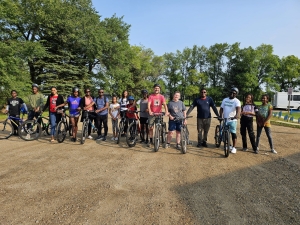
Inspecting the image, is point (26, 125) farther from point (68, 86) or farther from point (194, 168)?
point (68, 86)

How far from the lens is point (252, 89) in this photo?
44.7 metres

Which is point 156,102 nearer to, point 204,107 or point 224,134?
point 204,107

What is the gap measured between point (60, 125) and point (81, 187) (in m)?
3.77

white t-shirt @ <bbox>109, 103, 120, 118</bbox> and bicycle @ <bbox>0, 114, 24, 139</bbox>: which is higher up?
white t-shirt @ <bbox>109, 103, 120, 118</bbox>

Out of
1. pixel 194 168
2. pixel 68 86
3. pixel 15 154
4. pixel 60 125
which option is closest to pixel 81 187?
pixel 194 168

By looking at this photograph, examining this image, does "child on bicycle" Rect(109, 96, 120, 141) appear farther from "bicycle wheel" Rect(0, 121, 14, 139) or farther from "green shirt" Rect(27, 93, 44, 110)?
"bicycle wheel" Rect(0, 121, 14, 139)

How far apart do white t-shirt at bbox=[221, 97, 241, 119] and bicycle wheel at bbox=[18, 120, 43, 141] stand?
6.45 metres

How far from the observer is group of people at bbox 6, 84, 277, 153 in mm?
6000

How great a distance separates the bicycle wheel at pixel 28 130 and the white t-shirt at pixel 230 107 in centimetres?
645

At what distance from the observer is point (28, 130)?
7348 millimetres

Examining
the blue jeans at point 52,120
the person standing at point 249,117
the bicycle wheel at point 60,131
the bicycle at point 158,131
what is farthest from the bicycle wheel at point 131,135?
the person standing at point 249,117

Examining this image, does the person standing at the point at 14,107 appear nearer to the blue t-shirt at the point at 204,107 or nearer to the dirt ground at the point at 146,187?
the dirt ground at the point at 146,187

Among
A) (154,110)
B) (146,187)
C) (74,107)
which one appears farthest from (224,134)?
(74,107)

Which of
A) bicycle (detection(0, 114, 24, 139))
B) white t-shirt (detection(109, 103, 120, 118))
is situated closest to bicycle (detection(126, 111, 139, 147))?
white t-shirt (detection(109, 103, 120, 118))
